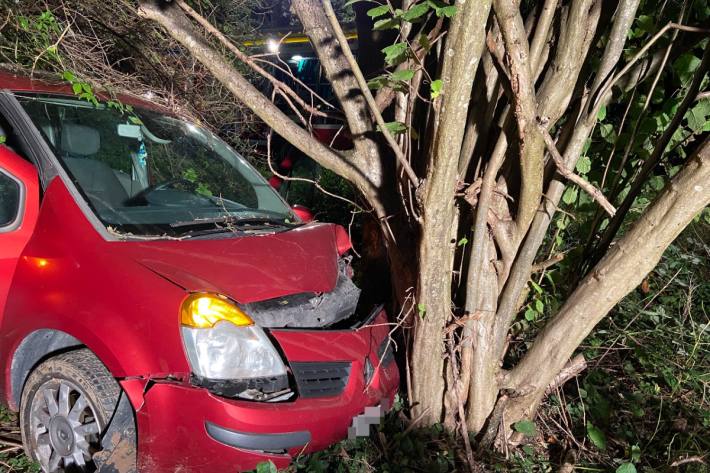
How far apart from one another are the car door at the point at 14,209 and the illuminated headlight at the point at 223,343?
3.28 feet

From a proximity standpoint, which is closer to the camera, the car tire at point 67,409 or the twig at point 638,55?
the car tire at point 67,409

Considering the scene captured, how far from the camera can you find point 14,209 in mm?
2543

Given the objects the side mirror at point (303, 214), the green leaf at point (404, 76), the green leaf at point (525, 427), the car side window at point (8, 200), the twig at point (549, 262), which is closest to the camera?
the green leaf at point (404, 76)

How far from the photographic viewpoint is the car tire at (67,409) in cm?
217

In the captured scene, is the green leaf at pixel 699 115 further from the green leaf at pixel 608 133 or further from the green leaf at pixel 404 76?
the green leaf at pixel 404 76

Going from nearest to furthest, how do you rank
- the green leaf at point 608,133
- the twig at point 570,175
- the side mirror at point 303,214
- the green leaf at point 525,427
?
the twig at point 570,175
the green leaf at point 525,427
the green leaf at point 608,133
the side mirror at point 303,214

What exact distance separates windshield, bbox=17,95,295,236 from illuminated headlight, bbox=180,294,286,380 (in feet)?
1.94

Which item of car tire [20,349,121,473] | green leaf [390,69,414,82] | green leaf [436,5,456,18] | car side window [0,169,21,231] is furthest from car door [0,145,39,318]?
green leaf [436,5,456,18]

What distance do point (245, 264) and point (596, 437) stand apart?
1.97 meters

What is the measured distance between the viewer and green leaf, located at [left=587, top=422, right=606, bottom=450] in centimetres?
279

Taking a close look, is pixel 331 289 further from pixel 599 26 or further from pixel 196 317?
pixel 599 26

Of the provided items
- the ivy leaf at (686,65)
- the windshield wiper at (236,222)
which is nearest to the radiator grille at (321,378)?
the windshield wiper at (236,222)

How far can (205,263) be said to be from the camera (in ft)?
7.75

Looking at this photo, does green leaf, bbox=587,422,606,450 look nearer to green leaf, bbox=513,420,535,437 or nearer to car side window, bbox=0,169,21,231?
green leaf, bbox=513,420,535,437
